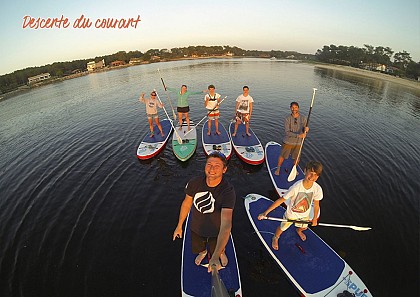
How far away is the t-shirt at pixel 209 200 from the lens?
12.1ft

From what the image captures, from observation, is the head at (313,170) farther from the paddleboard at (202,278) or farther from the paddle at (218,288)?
the paddleboard at (202,278)

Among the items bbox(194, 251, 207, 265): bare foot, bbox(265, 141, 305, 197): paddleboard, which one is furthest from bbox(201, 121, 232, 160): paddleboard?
bbox(194, 251, 207, 265): bare foot

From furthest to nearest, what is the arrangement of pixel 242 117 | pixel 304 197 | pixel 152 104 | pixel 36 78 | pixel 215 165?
pixel 36 78 < pixel 242 117 < pixel 152 104 < pixel 304 197 < pixel 215 165

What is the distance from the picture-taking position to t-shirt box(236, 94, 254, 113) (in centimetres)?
1209

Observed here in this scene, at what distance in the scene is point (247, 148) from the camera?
12094 millimetres

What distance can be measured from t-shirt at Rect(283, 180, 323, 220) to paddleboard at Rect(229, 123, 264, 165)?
5677 mm

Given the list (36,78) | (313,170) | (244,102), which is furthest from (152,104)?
(36,78)

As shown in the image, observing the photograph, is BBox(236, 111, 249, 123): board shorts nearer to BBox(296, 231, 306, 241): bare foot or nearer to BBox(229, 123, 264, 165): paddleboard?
BBox(229, 123, 264, 165): paddleboard

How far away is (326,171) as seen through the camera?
37.7 ft

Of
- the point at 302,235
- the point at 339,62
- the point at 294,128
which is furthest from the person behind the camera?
the point at 339,62

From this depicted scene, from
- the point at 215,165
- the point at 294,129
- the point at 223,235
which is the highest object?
the point at 215,165

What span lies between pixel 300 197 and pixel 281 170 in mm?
5016

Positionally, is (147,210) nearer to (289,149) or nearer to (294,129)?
(289,149)

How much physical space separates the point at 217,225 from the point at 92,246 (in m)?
5.98
